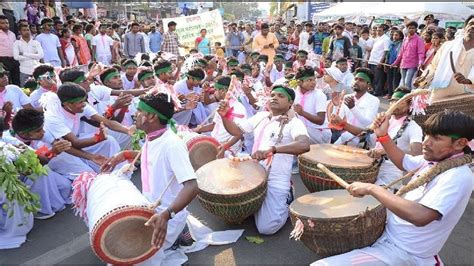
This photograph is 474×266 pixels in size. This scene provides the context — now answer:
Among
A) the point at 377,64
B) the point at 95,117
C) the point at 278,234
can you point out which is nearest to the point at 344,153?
the point at 278,234

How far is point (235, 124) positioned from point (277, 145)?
76 centimetres

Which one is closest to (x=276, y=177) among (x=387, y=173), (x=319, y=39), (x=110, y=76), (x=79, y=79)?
(x=387, y=173)

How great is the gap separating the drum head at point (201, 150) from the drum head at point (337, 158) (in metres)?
1.21

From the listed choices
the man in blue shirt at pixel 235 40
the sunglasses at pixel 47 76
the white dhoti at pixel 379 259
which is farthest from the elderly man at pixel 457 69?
the man in blue shirt at pixel 235 40

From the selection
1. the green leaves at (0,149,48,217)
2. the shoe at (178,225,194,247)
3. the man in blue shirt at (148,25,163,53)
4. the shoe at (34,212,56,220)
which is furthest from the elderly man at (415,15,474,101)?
the man in blue shirt at (148,25,163,53)

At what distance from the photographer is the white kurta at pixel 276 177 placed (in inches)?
162

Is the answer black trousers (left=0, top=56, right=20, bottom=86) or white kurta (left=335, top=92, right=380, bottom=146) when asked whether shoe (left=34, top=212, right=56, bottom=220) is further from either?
black trousers (left=0, top=56, right=20, bottom=86)

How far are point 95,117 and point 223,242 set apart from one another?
263 cm

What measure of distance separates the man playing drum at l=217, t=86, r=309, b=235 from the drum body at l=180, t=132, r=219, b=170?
40 centimetres

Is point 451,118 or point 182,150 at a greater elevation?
point 451,118

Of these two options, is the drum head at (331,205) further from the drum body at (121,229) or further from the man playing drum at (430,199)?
the drum body at (121,229)

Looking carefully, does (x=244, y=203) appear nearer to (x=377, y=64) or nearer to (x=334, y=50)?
(x=334, y=50)

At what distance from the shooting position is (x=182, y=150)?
314 cm

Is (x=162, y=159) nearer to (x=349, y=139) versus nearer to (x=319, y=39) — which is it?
(x=349, y=139)
